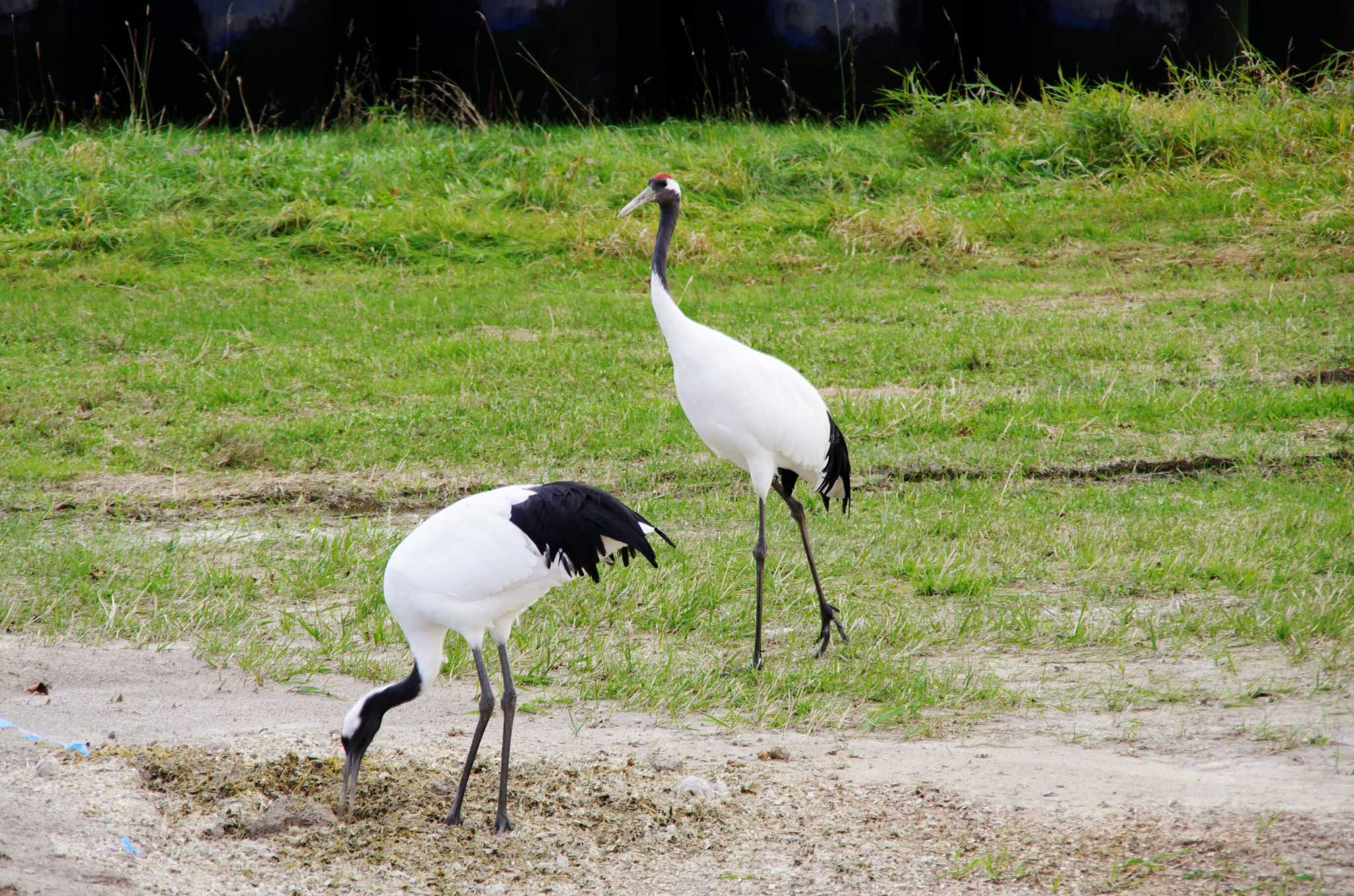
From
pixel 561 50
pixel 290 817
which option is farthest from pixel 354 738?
pixel 561 50

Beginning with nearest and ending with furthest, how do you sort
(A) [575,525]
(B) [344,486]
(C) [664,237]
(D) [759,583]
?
(A) [575,525], (D) [759,583], (C) [664,237], (B) [344,486]

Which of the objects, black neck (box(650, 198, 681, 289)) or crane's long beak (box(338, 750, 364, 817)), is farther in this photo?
black neck (box(650, 198, 681, 289))

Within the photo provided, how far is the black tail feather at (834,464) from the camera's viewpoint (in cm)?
542

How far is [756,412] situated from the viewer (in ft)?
16.8

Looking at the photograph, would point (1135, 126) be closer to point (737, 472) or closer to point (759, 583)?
point (737, 472)

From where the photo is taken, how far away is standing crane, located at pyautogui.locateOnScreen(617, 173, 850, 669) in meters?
5.13

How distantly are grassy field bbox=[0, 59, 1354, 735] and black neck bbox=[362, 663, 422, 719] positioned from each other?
896 millimetres

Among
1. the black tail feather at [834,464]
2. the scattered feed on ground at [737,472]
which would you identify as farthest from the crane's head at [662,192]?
the scattered feed on ground at [737,472]

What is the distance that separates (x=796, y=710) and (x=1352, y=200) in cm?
784

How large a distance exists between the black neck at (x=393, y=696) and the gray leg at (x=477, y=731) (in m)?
0.17

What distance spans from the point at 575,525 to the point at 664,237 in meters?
2.04

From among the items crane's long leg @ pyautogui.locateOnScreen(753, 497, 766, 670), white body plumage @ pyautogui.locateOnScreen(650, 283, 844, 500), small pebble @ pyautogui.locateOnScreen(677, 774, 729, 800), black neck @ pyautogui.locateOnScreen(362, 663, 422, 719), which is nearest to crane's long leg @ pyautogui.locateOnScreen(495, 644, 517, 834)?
black neck @ pyautogui.locateOnScreen(362, 663, 422, 719)

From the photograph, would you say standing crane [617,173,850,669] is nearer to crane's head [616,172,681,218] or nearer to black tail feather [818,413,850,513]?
black tail feather [818,413,850,513]

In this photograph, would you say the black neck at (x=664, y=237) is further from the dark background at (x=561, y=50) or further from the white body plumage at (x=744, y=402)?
the dark background at (x=561, y=50)
